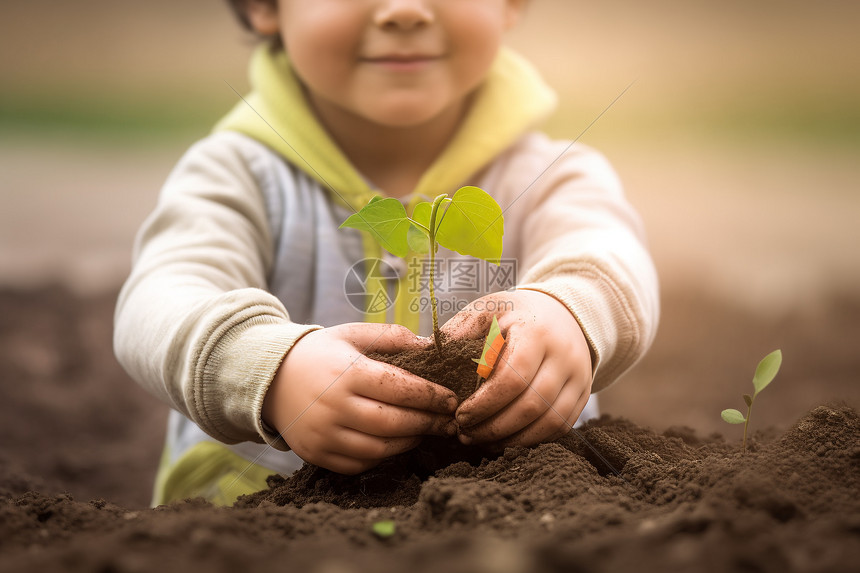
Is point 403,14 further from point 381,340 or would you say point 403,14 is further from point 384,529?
point 384,529

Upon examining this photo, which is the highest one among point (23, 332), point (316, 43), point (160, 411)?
point (316, 43)

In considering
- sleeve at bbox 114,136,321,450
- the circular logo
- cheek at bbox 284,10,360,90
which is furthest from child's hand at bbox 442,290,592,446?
cheek at bbox 284,10,360,90

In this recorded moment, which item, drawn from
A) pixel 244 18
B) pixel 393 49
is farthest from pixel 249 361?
pixel 244 18

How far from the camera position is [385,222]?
0.76 metres

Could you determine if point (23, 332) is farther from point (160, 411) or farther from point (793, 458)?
point (793, 458)

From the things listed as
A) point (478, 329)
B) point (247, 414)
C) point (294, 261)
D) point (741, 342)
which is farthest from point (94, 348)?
point (741, 342)

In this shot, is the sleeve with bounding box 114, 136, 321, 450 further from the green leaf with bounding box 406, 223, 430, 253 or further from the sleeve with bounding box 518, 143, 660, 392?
the sleeve with bounding box 518, 143, 660, 392

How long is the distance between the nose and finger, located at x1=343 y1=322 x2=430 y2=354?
0.52m

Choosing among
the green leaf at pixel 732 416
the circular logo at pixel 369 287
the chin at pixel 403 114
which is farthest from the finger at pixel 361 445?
the chin at pixel 403 114

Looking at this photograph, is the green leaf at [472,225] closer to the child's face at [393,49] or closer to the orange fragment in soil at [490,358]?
the orange fragment in soil at [490,358]

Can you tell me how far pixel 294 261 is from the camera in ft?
4.21

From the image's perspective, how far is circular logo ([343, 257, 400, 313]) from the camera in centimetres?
125

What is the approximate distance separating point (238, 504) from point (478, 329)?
312 mm

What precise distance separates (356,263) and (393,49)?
360 millimetres
